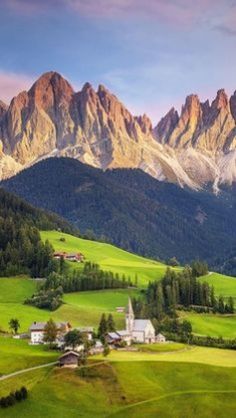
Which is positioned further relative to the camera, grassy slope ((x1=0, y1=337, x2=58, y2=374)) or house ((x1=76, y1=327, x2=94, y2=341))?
house ((x1=76, y1=327, x2=94, y2=341))

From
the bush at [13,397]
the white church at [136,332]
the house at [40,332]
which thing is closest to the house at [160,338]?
the white church at [136,332]

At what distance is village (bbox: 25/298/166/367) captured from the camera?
439 feet

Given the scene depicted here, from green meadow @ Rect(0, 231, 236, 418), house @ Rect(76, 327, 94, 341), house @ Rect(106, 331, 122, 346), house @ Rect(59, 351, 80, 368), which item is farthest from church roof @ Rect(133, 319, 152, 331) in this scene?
house @ Rect(59, 351, 80, 368)

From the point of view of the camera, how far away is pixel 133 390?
389ft

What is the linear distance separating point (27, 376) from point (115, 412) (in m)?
18.0

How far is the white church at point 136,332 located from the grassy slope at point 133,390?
Answer: 2379 cm

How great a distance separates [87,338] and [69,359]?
20495mm

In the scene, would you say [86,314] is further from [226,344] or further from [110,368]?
[110,368]

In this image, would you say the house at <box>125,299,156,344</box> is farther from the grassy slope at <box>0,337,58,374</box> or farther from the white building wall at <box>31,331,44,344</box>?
the grassy slope at <box>0,337,58,374</box>

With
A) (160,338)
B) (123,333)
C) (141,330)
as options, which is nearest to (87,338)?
(123,333)

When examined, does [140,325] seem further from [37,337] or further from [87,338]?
[37,337]

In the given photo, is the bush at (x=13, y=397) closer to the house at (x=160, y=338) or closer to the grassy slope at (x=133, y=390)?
the grassy slope at (x=133, y=390)

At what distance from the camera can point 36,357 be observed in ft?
441

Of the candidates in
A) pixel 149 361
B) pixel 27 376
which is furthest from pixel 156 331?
pixel 27 376
